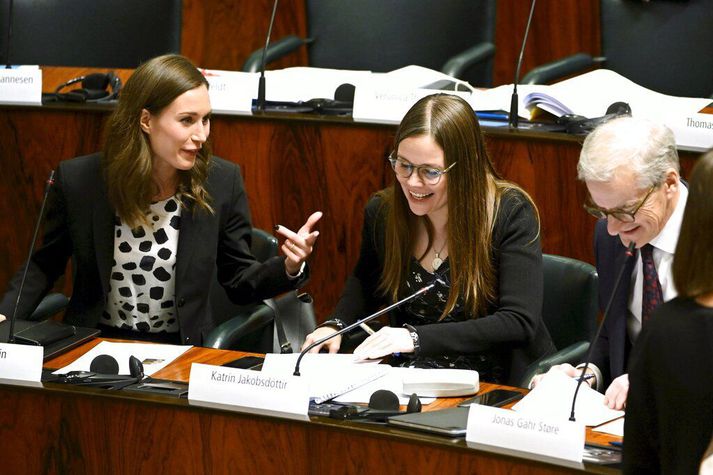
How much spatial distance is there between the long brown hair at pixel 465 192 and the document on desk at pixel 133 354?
1.91 feet

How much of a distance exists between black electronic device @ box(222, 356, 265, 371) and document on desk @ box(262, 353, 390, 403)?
0.02 m

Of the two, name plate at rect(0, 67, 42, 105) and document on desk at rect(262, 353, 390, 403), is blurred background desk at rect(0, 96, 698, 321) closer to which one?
name plate at rect(0, 67, 42, 105)

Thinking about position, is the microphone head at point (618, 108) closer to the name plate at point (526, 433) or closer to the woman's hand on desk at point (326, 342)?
the woman's hand on desk at point (326, 342)

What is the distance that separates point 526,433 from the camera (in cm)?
187

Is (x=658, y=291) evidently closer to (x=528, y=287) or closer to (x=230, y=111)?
(x=528, y=287)

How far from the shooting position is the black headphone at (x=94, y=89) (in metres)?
3.54

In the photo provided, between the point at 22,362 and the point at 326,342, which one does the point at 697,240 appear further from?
the point at 22,362

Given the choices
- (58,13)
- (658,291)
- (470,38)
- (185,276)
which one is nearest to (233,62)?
(58,13)

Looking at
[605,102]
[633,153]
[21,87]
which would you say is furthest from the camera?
[21,87]

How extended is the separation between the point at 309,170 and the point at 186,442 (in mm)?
1347

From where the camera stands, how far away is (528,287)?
2.52m

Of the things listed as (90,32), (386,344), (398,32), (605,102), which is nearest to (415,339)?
(386,344)

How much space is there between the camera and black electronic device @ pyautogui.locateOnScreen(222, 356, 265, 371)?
234 centimetres

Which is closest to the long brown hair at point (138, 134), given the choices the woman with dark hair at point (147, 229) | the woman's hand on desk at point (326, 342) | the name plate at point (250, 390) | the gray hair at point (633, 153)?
the woman with dark hair at point (147, 229)
